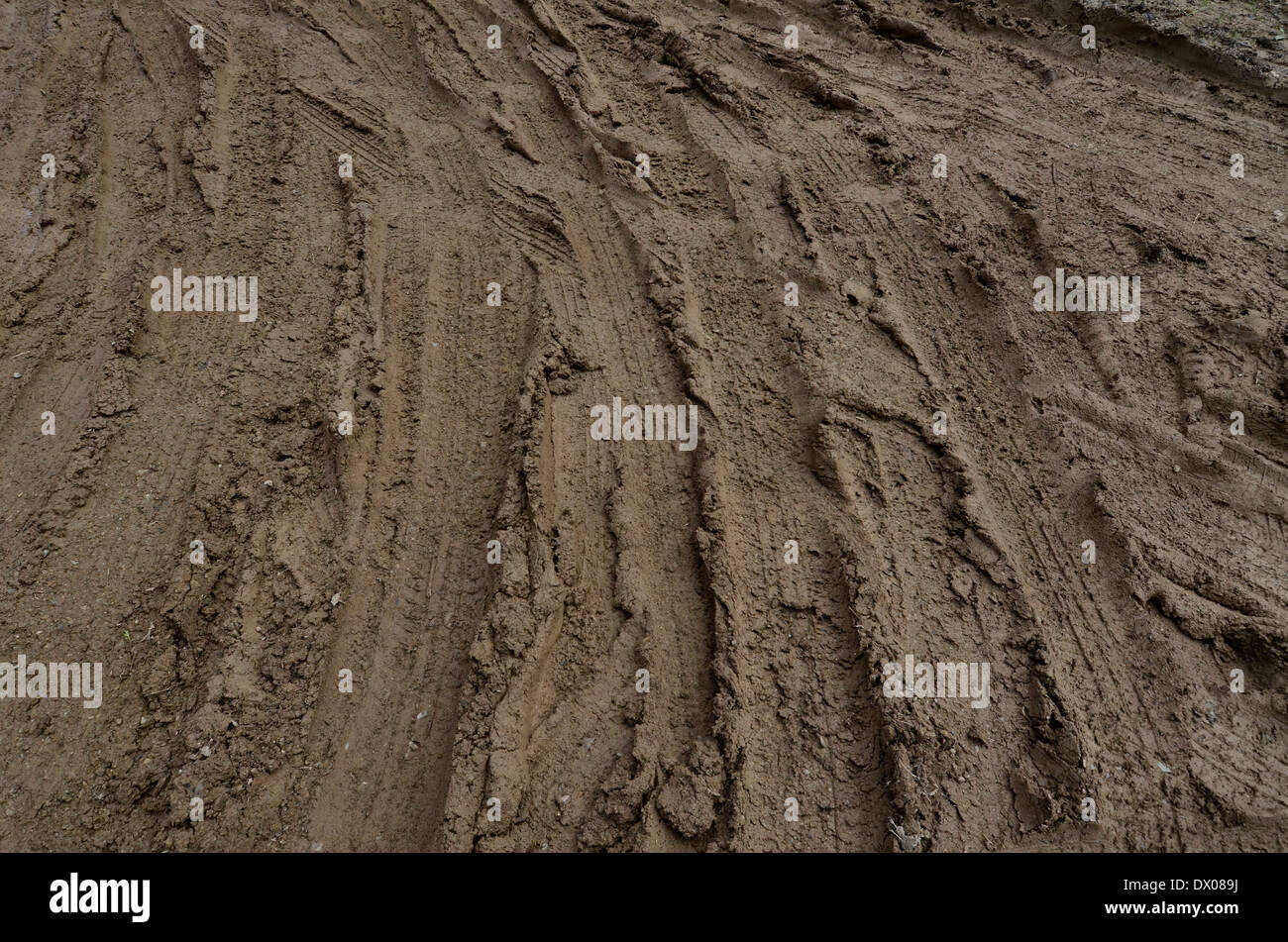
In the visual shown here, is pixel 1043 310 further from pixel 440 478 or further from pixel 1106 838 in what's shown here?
pixel 440 478

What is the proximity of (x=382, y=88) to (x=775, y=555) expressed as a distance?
4096 mm

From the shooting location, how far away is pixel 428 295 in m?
3.54

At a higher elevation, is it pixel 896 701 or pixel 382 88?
pixel 382 88

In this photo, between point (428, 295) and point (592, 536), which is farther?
point (428, 295)

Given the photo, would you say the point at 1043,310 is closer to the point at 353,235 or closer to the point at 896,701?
the point at 896,701

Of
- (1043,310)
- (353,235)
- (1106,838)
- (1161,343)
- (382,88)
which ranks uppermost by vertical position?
(382,88)

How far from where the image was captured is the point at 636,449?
304 centimetres

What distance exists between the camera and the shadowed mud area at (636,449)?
7.61ft

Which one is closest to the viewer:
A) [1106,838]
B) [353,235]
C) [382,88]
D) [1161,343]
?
[1106,838]

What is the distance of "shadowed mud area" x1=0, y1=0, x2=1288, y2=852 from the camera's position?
2320mm

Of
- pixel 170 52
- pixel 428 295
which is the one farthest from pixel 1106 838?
pixel 170 52

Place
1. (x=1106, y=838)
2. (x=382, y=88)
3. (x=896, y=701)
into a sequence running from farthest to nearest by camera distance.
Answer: (x=382, y=88) → (x=896, y=701) → (x=1106, y=838)

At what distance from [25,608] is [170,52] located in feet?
13.6

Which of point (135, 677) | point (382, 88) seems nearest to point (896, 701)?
point (135, 677)
